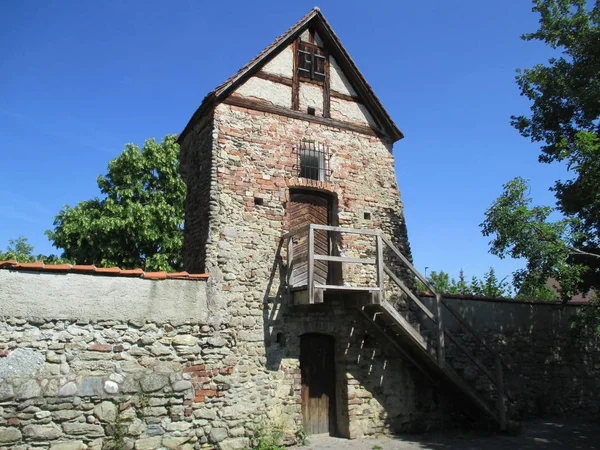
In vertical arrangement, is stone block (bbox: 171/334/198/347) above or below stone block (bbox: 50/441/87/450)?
above

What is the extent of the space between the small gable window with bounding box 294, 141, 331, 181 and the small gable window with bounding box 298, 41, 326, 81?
1.82 m

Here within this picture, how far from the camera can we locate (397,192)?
38.0 feet

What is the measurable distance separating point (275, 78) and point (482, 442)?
911 cm

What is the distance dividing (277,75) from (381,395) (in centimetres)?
772

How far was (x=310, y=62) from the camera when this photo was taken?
1142cm

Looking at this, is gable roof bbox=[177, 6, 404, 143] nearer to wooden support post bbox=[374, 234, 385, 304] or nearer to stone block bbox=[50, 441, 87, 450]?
wooden support post bbox=[374, 234, 385, 304]

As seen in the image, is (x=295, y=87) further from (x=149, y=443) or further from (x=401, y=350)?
(x=149, y=443)

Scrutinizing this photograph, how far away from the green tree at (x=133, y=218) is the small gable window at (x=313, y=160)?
8.39m

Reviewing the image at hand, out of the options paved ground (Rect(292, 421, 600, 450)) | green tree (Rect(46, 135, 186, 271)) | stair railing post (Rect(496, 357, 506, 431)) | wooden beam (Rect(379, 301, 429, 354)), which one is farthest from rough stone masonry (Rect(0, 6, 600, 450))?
green tree (Rect(46, 135, 186, 271))

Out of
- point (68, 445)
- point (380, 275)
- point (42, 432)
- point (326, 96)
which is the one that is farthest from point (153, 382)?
point (326, 96)

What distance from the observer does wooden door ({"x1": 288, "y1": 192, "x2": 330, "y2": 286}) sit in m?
10.1

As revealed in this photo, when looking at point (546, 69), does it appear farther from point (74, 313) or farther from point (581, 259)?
point (74, 313)

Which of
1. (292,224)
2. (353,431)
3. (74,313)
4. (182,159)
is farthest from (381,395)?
(182,159)

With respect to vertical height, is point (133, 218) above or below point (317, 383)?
above
